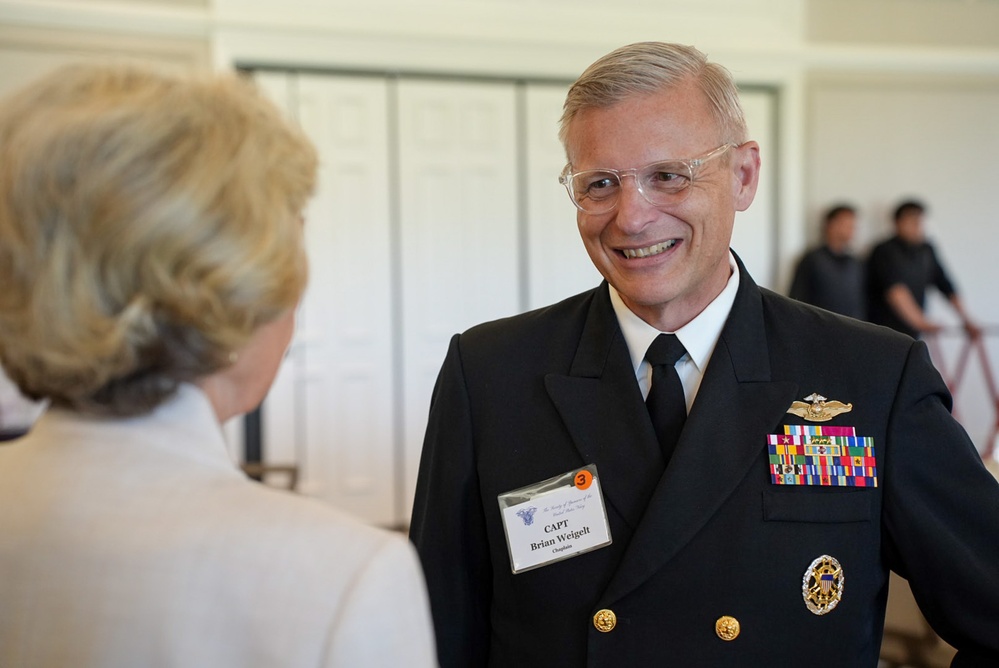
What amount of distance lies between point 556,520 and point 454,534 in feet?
0.57

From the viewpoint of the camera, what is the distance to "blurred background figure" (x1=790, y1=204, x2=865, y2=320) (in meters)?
6.52

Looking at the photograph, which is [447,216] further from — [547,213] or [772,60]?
[772,60]

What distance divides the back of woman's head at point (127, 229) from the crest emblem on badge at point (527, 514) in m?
0.68

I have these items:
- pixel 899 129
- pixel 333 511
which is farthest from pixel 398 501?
pixel 333 511

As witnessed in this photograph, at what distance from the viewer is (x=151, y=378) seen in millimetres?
839

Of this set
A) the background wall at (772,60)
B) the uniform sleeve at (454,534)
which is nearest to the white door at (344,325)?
the background wall at (772,60)

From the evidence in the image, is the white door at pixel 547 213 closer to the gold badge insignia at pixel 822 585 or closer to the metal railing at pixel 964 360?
the metal railing at pixel 964 360

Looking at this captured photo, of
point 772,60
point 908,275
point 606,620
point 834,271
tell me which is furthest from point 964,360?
point 606,620

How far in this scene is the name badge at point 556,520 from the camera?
1373 millimetres

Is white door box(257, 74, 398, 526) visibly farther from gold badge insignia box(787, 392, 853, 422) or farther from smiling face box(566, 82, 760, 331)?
gold badge insignia box(787, 392, 853, 422)

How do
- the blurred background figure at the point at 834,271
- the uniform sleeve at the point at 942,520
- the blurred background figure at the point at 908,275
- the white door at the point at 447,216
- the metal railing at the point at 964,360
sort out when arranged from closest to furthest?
the uniform sleeve at the point at 942,520, the white door at the point at 447,216, the blurred background figure at the point at 834,271, the blurred background figure at the point at 908,275, the metal railing at the point at 964,360

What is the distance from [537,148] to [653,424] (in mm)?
4894

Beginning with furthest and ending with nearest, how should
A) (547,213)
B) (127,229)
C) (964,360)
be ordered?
(964,360)
(547,213)
(127,229)

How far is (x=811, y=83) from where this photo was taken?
6.88 m
